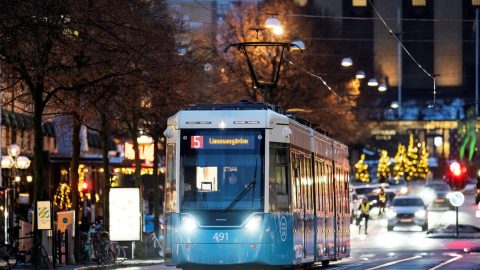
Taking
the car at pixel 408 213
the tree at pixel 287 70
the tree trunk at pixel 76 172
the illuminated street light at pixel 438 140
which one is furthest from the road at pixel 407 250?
the illuminated street light at pixel 438 140

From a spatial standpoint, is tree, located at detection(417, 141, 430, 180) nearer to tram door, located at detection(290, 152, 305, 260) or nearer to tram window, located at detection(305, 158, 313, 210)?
tram window, located at detection(305, 158, 313, 210)

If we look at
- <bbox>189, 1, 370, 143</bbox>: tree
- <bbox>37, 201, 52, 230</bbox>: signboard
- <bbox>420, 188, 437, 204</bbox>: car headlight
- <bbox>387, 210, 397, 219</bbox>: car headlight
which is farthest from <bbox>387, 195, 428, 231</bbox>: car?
<bbox>37, 201, 52, 230</bbox>: signboard

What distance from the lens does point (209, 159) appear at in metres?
25.7

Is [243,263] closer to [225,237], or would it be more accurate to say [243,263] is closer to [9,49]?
[225,237]

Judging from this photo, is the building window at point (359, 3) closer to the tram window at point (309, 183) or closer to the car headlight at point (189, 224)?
the tram window at point (309, 183)

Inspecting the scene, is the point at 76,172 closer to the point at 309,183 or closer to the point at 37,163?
the point at 37,163

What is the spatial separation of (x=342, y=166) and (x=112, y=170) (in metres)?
34.6

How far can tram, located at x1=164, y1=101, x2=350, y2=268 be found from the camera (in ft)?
83.2

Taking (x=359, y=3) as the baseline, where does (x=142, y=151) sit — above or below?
below

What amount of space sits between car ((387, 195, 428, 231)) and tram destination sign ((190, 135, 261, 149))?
4191cm

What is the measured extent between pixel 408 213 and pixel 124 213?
31.6 m

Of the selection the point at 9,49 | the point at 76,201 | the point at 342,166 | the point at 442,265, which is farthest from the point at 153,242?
the point at 9,49

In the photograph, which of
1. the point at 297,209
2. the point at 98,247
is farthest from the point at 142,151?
the point at 297,209

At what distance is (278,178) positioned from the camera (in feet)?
85.6
